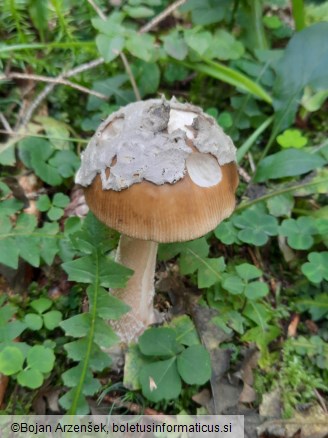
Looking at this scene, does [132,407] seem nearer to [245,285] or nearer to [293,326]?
[245,285]

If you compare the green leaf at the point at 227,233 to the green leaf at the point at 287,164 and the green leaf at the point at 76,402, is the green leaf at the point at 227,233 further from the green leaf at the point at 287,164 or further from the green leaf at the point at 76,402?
the green leaf at the point at 76,402

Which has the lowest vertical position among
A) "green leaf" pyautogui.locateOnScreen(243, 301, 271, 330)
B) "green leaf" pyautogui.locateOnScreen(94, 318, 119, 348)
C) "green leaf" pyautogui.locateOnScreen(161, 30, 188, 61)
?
"green leaf" pyautogui.locateOnScreen(243, 301, 271, 330)

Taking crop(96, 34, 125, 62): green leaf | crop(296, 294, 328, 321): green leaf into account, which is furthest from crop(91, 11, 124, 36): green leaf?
crop(296, 294, 328, 321): green leaf

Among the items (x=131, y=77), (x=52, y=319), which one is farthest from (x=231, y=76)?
(x=52, y=319)

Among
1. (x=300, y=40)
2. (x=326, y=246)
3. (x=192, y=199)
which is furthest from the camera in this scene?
(x=300, y=40)

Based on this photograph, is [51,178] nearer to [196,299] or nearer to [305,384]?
[196,299]

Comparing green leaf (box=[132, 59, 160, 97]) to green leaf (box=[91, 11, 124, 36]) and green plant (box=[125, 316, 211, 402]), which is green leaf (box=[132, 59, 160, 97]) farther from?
green plant (box=[125, 316, 211, 402])

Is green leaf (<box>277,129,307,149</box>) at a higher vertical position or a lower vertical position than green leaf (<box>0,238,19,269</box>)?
higher

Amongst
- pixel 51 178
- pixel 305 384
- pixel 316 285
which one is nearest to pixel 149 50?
pixel 51 178
